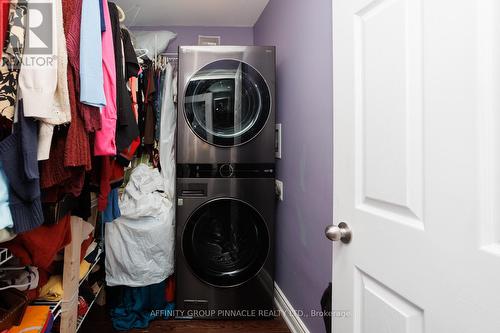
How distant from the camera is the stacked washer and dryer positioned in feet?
6.37

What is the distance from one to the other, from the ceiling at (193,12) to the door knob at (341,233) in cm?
202

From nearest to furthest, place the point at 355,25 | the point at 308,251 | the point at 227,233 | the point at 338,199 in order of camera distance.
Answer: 1. the point at 355,25
2. the point at 338,199
3. the point at 308,251
4. the point at 227,233

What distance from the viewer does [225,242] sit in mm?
2035

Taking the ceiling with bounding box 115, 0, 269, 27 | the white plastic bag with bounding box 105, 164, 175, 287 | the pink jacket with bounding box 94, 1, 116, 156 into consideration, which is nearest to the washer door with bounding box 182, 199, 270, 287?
the white plastic bag with bounding box 105, 164, 175, 287

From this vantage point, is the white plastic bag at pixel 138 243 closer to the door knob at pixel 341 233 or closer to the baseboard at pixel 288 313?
the baseboard at pixel 288 313

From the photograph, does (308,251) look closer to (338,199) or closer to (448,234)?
(338,199)

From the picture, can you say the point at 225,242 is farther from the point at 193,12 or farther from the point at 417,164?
the point at 193,12

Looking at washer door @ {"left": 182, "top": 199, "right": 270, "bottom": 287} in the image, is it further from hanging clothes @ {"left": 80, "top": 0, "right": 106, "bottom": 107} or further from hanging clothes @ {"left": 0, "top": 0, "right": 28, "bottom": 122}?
hanging clothes @ {"left": 0, "top": 0, "right": 28, "bottom": 122}

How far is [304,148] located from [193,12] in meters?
1.59

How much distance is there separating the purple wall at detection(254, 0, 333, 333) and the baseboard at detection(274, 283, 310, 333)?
0.16ft

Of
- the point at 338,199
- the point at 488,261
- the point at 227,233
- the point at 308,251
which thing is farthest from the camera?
the point at 227,233

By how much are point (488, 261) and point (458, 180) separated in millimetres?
150

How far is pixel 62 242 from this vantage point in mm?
1217

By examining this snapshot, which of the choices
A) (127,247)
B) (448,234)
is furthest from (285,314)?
(448,234)
